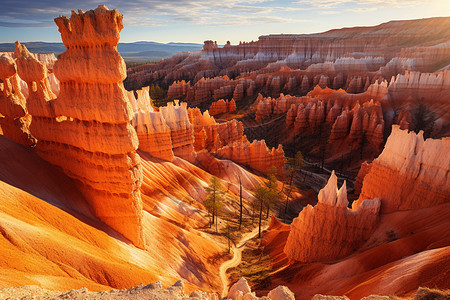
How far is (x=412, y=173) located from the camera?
19578 millimetres

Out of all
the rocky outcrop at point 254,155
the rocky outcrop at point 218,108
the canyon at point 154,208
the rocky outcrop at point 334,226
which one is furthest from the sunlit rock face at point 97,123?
the rocky outcrop at point 218,108

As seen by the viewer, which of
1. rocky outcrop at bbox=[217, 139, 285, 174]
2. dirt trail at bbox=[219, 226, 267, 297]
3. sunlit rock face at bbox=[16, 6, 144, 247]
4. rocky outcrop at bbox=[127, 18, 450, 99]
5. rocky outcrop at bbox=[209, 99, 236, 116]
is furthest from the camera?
rocky outcrop at bbox=[127, 18, 450, 99]

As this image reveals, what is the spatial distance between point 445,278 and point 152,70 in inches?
6028

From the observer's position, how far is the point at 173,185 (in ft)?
90.0

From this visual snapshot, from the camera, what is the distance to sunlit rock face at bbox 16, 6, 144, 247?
14266 millimetres

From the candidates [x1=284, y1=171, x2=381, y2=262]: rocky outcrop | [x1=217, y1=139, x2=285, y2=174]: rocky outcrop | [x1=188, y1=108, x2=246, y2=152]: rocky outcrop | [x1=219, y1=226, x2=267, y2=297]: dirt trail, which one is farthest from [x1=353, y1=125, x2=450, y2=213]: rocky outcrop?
[x1=188, y1=108, x2=246, y2=152]: rocky outcrop

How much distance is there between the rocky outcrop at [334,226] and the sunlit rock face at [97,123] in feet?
33.8

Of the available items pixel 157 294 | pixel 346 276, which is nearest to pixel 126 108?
pixel 157 294

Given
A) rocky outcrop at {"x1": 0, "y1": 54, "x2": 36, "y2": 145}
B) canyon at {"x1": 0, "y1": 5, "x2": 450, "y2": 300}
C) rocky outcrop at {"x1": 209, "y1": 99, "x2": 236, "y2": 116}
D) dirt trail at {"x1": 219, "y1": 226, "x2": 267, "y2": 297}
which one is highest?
rocky outcrop at {"x1": 0, "y1": 54, "x2": 36, "y2": 145}

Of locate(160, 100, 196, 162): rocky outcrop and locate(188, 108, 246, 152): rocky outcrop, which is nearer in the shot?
locate(160, 100, 196, 162): rocky outcrop

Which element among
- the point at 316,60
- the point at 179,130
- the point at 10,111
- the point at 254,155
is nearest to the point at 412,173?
the point at 179,130

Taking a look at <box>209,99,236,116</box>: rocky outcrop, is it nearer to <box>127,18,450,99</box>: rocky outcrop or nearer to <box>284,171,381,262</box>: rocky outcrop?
<box>127,18,450,99</box>: rocky outcrop

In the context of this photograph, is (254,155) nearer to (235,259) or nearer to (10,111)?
(235,259)

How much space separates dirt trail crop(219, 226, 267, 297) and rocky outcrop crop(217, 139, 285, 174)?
563 inches
